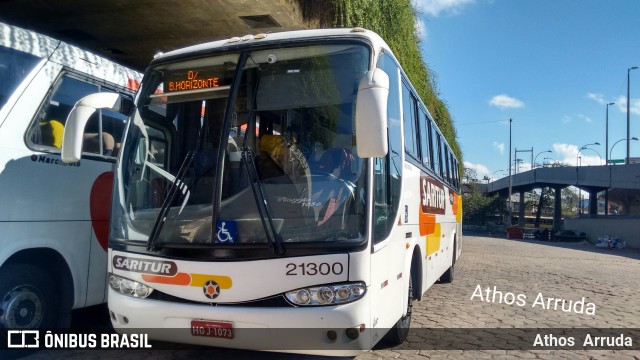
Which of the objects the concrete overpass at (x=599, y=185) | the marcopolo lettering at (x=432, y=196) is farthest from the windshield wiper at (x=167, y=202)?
the concrete overpass at (x=599, y=185)

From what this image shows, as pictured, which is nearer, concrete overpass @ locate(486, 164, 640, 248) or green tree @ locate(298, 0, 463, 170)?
green tree @ locate(298, 0, 463, 170)

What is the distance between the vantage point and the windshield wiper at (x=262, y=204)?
13.6 ft

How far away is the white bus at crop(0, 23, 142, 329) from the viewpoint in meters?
4.84

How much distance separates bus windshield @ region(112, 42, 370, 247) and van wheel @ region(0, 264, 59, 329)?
1.07 meters

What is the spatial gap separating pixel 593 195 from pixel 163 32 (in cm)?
6005

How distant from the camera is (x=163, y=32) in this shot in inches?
438

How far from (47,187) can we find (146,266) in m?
1.62

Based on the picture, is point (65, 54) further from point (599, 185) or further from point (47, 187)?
point (599, 185)

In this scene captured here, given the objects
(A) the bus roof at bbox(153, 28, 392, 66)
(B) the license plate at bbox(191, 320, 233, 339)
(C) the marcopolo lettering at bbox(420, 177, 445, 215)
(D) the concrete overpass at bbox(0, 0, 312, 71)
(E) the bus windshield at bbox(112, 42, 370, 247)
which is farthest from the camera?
(D) the concrete overpass at bbox(0, 0, 312, 71)

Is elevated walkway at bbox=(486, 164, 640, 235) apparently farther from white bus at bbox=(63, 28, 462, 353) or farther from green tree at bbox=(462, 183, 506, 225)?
white bus at bbox=(63, 28, 462, 353)

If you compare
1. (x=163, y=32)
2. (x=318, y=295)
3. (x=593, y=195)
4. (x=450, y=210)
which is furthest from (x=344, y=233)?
(x=593, y=195)

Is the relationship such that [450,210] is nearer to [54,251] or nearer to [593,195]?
[54,251]

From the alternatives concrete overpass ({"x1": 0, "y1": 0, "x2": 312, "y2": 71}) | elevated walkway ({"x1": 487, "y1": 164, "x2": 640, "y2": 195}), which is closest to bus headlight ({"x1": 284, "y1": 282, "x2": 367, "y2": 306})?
concrete overpass ({"x1": 0, "y1": 0, "x2": 312, "y2": 71})

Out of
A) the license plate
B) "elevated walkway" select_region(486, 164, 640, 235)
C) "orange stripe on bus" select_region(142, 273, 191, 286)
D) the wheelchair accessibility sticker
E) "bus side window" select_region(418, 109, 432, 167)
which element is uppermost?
"elevated walkway" select_region(486, 164, 640, 235)
